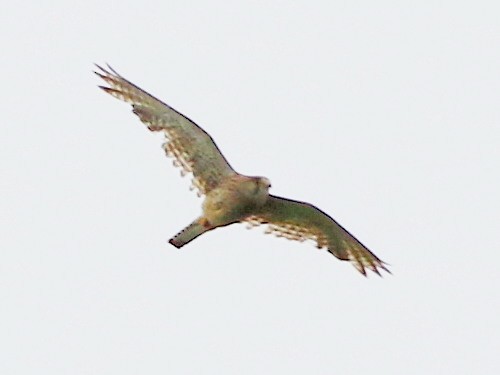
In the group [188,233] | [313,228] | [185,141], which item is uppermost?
[185,141]

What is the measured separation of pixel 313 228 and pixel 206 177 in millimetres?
1453

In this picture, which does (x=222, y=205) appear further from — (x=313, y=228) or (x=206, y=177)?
(x=313, y=228)

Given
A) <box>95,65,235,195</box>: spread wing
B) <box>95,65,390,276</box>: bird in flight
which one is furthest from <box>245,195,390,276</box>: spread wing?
<box>95,65,235,195</box>: spread wing

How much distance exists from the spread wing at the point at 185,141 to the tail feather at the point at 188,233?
0.40 meters

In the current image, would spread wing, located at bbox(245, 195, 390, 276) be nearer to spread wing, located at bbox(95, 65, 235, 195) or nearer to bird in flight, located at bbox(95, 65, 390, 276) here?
bird in flight, located at bbox(95, 65, 390, 276)

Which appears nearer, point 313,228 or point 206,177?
point 206,177

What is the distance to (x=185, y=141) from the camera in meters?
17.6

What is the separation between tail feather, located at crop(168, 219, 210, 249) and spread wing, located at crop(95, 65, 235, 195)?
0.40 meters

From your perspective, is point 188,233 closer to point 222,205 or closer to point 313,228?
point 222,205

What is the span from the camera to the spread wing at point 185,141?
17.5 metres

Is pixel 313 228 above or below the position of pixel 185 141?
below

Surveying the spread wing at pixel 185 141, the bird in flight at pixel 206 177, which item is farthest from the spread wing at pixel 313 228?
the spread wing at pixel 185 141

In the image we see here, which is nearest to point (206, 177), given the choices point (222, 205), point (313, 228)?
point (222, 205)

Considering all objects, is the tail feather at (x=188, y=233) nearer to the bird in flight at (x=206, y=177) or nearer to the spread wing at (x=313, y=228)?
the bird in flight at (x=206, y=177)
